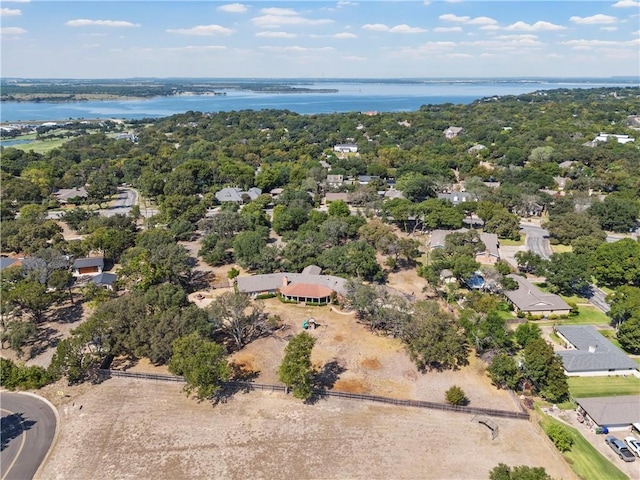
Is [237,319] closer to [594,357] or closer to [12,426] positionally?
[12,426]

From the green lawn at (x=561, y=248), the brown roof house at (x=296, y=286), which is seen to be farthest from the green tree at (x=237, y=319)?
the green lawn at (x=561, y=248)

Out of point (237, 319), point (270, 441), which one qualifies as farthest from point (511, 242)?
point (270, 441)

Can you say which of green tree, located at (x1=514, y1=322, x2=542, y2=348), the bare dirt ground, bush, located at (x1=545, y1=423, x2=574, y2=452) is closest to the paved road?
green tree, located at (x1=514, y1=322, x2=542, y2=348)

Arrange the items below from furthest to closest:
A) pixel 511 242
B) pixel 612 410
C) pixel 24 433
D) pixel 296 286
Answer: pixel 511 242
pixel 296 286
pixel 612 410
pixel 24 433

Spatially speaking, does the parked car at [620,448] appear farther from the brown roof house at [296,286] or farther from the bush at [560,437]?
the brown roof house at [296,286]

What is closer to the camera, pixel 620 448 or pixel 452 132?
pixel 620 448

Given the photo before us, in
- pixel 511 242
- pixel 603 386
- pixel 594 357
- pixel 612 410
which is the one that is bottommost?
pixel 603 386

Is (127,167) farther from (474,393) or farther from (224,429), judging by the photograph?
(474,393)
